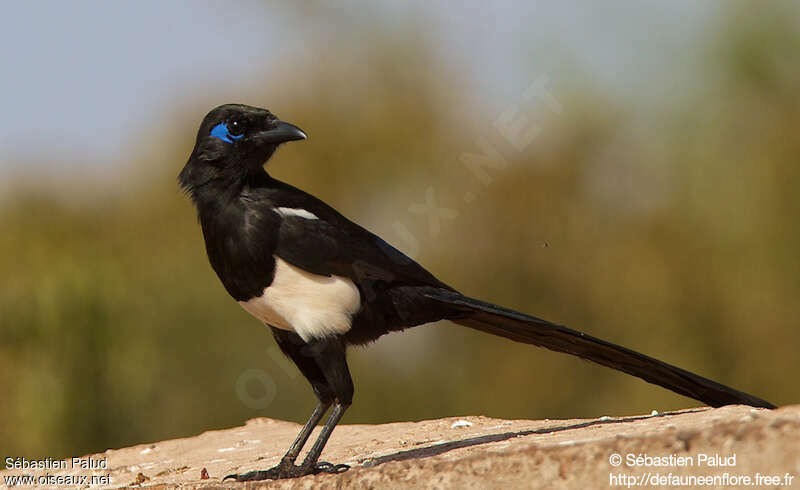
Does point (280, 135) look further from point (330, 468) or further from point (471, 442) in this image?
point (471, 442)

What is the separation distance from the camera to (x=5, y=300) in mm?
10836

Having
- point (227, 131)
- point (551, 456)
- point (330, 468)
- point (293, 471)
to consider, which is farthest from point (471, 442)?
point (227, 131)

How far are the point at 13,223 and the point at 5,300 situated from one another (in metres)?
2.29

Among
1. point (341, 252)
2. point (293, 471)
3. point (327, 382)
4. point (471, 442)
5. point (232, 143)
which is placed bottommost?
point (293, 471)

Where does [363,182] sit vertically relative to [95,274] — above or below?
above

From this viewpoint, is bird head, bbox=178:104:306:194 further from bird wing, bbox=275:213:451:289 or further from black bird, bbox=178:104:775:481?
bird wing, bbox=275:213:451:289

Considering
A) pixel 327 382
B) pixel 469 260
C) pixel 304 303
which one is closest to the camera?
pixel 304 303

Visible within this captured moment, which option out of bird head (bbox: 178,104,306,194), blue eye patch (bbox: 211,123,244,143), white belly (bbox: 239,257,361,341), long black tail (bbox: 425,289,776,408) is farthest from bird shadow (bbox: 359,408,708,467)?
blue eye patch (bbox: 211,123,244,143)

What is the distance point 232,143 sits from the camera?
5.09 m

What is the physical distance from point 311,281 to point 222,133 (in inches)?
34.1

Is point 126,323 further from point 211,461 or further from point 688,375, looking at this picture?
point 688,375

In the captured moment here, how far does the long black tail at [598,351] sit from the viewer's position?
5234 millimetres

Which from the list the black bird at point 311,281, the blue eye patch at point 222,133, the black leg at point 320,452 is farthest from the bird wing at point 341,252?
the black leg at point 320,452

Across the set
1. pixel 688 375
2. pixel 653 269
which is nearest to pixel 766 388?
pixel 653 269
